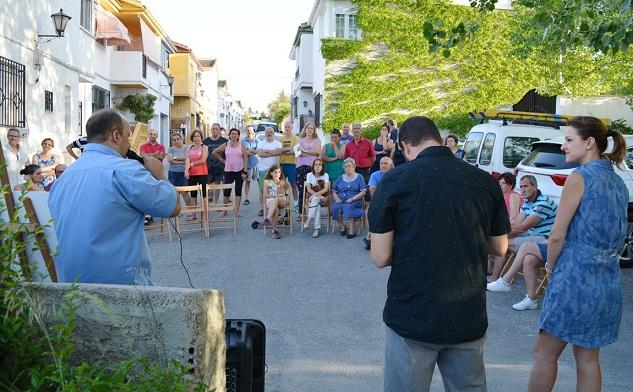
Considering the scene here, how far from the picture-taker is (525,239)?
8.22 meters

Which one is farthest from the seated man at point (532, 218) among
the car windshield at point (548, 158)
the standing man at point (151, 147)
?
the standing man at point (151, 147)

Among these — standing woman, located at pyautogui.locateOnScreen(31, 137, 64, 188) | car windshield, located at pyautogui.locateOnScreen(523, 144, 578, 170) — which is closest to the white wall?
standing woman, located at pyautogui.locateOnScreen(31, 137, 64, 188)

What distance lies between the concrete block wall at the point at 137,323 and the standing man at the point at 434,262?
3.46 ft

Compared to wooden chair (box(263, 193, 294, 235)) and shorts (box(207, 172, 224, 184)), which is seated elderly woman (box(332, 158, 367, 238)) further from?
shorts (box(207, 172, 224, 184))

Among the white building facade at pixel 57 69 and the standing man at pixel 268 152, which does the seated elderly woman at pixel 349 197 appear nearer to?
the standing man at pixel 268 152

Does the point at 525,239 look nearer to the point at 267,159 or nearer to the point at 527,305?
the point at 527,305

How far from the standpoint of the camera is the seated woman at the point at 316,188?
12.4 meters

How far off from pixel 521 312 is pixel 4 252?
618 cm

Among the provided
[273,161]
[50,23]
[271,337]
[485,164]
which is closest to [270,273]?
[271,337]

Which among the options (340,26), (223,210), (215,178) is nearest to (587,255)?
(223,210)

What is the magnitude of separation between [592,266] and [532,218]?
13.6 feet

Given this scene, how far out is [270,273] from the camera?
9.23 m

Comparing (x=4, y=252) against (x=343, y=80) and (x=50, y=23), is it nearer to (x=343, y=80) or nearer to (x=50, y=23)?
(x=50, y=23)

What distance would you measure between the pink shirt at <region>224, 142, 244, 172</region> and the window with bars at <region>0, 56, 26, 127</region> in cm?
446
